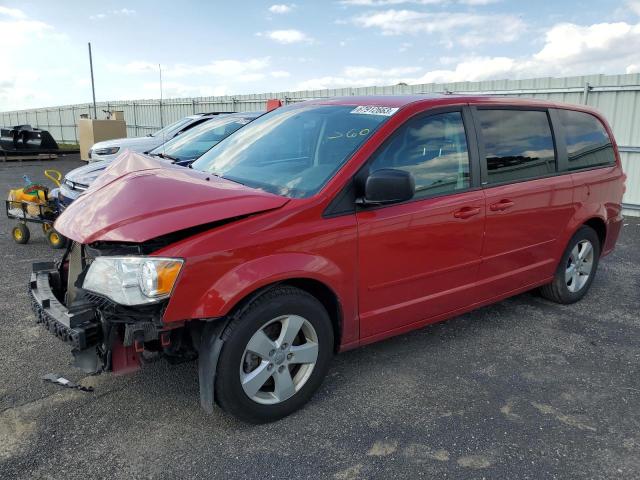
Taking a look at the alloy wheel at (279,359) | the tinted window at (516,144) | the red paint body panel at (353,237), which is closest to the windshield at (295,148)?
the red paint body panel at (353,237)

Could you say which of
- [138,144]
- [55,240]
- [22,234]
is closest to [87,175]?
[55,240]

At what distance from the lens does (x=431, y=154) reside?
133 inches

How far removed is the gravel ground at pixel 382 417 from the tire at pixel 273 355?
0.44 ft

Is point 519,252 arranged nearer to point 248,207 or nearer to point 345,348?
point 345,348

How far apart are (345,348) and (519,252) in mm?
1704

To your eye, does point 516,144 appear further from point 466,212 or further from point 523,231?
point 466,212

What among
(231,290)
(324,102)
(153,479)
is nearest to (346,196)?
(231,290)

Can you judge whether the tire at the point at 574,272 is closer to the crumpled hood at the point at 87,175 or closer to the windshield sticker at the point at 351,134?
the windshield sticker at the point at 351,134

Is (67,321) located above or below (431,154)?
below

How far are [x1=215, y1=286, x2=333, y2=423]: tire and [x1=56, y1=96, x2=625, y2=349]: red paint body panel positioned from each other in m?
0.13

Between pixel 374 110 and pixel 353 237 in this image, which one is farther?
pixel 374 110


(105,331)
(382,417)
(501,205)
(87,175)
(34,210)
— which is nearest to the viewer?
(105,331)

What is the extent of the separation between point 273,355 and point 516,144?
2477 mm

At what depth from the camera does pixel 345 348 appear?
3121 mm
